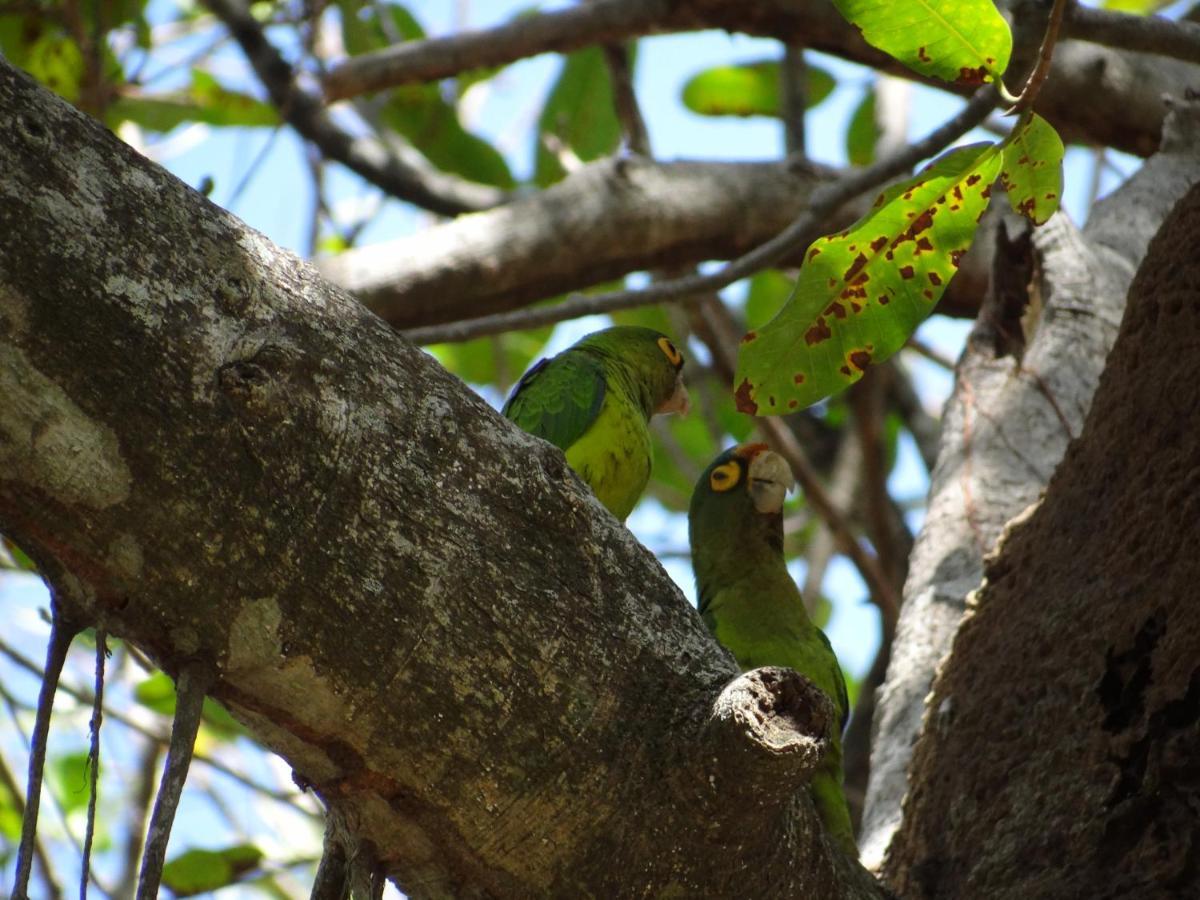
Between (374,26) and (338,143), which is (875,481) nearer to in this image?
(338,143)

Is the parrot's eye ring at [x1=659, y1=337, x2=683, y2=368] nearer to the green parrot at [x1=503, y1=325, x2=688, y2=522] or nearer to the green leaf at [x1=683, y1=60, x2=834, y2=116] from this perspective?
the green parrot at [x1=503, y1=325, x2=688, y2=522]

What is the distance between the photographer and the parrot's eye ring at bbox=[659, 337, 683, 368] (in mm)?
4277

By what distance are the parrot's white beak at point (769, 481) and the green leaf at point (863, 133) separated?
88.5 inches

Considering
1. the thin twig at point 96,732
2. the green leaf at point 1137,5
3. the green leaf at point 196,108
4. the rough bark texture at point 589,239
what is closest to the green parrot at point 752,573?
the rough bark texture at point 589,239

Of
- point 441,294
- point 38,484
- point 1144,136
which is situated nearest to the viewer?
point 38,484

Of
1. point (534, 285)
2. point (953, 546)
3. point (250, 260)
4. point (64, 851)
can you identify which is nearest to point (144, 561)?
point (250, 260)

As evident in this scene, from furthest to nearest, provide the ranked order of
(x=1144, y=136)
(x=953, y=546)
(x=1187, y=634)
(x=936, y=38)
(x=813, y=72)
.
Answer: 1. (x=813, y=72)
2. (x=1144, y=136)
3. (x=953, y=546)
4. (x=1187, y=634)
5. (x=936, y=38)

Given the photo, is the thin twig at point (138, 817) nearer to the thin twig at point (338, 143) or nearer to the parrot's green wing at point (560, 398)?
the parrot's green wing at point (560, 398)

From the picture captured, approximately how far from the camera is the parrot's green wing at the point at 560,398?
3438mm

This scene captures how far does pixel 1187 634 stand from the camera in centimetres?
203

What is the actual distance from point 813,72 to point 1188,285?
3.22 meters

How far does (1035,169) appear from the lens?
197 centimetres

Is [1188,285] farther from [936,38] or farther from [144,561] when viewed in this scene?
[144,561]

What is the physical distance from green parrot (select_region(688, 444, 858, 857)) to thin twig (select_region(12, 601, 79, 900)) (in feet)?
6.13
